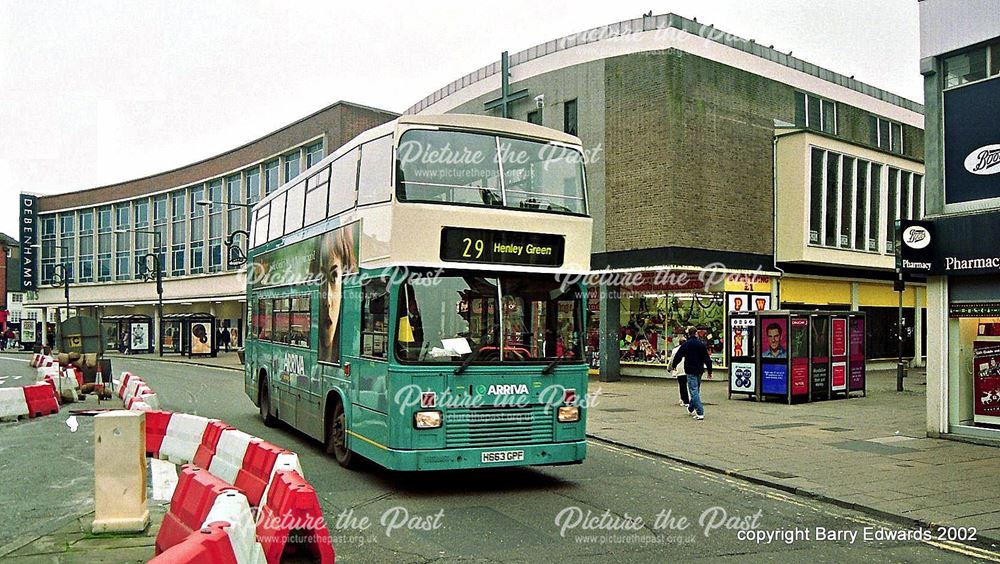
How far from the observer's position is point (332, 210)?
1157 centimetres

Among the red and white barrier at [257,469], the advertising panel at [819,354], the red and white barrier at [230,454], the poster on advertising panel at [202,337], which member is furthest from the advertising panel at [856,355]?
the poster on advertising panel at [202,337]

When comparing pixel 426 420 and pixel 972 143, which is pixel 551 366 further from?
pixel 972 143

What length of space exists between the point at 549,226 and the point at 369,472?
12.7ft

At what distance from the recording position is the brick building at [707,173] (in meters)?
26.8

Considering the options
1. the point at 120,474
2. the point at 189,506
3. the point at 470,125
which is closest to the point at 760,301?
the point at 470,125

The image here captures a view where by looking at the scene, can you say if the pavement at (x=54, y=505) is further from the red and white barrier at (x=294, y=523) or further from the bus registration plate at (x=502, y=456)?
the bus registration plate at (x=502, y=456)

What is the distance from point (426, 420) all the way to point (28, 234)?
78.1 m

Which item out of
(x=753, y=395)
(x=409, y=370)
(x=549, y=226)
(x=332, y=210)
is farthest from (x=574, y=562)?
(x=753, y=395)

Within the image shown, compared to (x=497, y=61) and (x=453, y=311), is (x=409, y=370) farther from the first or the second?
(x=497, y=61)

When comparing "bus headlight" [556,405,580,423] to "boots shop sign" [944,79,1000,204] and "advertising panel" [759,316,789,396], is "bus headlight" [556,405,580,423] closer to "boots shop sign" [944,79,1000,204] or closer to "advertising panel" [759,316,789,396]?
"boots shop sign" [944,79,1000,204]

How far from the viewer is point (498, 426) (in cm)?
932

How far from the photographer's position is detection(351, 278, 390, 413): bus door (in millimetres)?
9383

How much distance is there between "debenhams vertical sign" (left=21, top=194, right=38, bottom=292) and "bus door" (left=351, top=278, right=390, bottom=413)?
249ft

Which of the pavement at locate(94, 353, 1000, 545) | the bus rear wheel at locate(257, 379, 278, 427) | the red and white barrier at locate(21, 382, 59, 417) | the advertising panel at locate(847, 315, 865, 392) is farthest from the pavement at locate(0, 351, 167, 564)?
the advertising panel at locate(847, 315, 865, 392)
